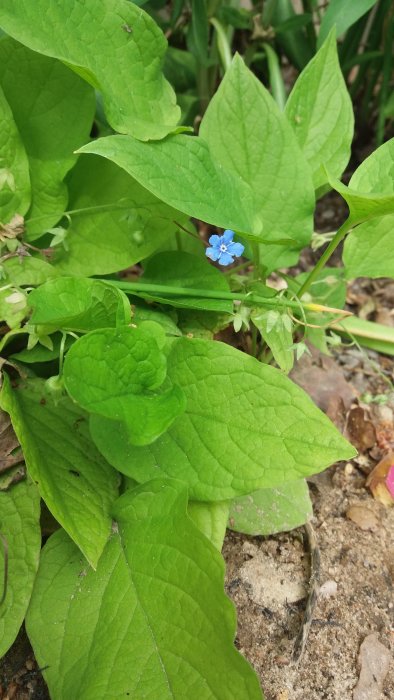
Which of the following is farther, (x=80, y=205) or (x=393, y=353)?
(x=393, y=353)

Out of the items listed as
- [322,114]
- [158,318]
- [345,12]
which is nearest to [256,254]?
[158,318]

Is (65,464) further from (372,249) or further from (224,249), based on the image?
(372,249)

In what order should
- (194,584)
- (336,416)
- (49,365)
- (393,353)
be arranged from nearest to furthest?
(194,584) → (49,365) → (336,416) → (393,353)

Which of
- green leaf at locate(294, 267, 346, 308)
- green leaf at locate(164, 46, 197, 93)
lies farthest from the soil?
green leaf at locate(164, 46, 197, 93)

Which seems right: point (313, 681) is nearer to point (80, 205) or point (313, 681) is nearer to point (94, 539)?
point (94, 539)

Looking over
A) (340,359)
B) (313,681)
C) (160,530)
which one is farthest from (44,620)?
(340,359)

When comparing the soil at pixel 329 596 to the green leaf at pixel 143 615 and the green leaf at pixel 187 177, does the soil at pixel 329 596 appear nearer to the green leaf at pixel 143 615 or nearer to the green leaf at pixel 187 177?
the green leaf at pixel 143 615

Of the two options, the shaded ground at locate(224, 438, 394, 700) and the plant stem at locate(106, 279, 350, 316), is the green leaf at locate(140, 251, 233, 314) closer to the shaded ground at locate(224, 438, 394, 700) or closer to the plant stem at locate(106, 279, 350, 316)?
the plant stem at locate(106, 279, 350, 316)
